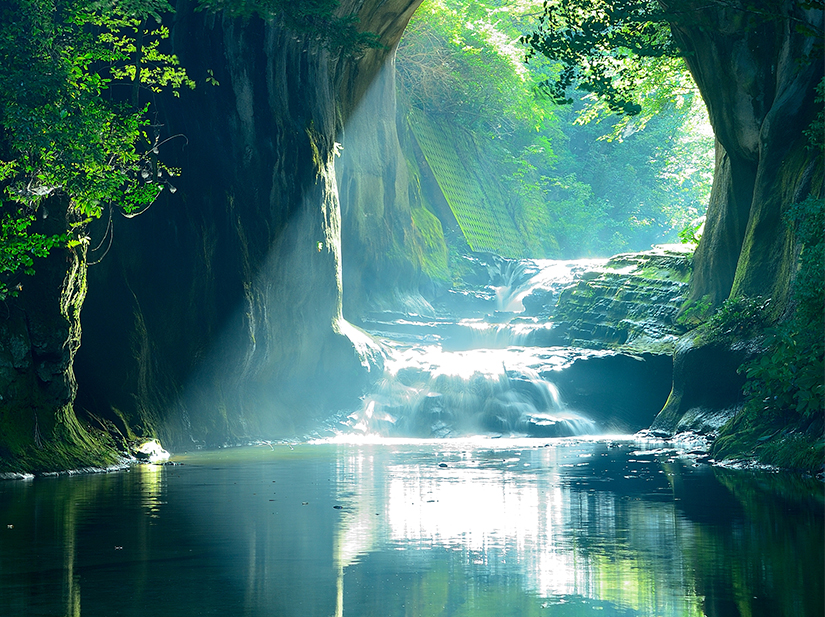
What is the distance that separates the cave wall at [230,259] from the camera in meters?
16.9

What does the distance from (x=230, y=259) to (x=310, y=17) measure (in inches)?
209

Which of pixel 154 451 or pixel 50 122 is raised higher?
pixel 50 122

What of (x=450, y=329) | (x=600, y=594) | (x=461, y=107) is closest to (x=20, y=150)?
(x=600, y=594)

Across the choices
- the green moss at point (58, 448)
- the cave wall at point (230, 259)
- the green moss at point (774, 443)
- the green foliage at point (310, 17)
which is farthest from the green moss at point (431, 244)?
the green moss at point (58, 448)

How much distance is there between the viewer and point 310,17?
19.7m

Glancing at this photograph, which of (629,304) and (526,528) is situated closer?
(526,528)

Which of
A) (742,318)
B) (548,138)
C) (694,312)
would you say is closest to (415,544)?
(742,318)

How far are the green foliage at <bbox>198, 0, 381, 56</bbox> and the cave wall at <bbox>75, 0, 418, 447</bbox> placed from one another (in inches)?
29.2

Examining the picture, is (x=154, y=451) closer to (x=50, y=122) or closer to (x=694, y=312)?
(x=50, y=122)

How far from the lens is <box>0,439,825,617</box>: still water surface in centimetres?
527

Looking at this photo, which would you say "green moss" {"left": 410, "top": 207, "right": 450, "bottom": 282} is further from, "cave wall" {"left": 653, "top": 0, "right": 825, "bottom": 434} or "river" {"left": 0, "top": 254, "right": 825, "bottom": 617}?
"river" {"left": 0, "top": 254, "right": 825, "bottom": 617}

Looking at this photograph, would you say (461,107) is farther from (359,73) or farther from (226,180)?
(226,180)

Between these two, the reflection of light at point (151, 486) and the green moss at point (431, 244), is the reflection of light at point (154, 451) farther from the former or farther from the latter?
the green moss at point (431, 244)

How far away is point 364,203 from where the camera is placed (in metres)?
32.0
